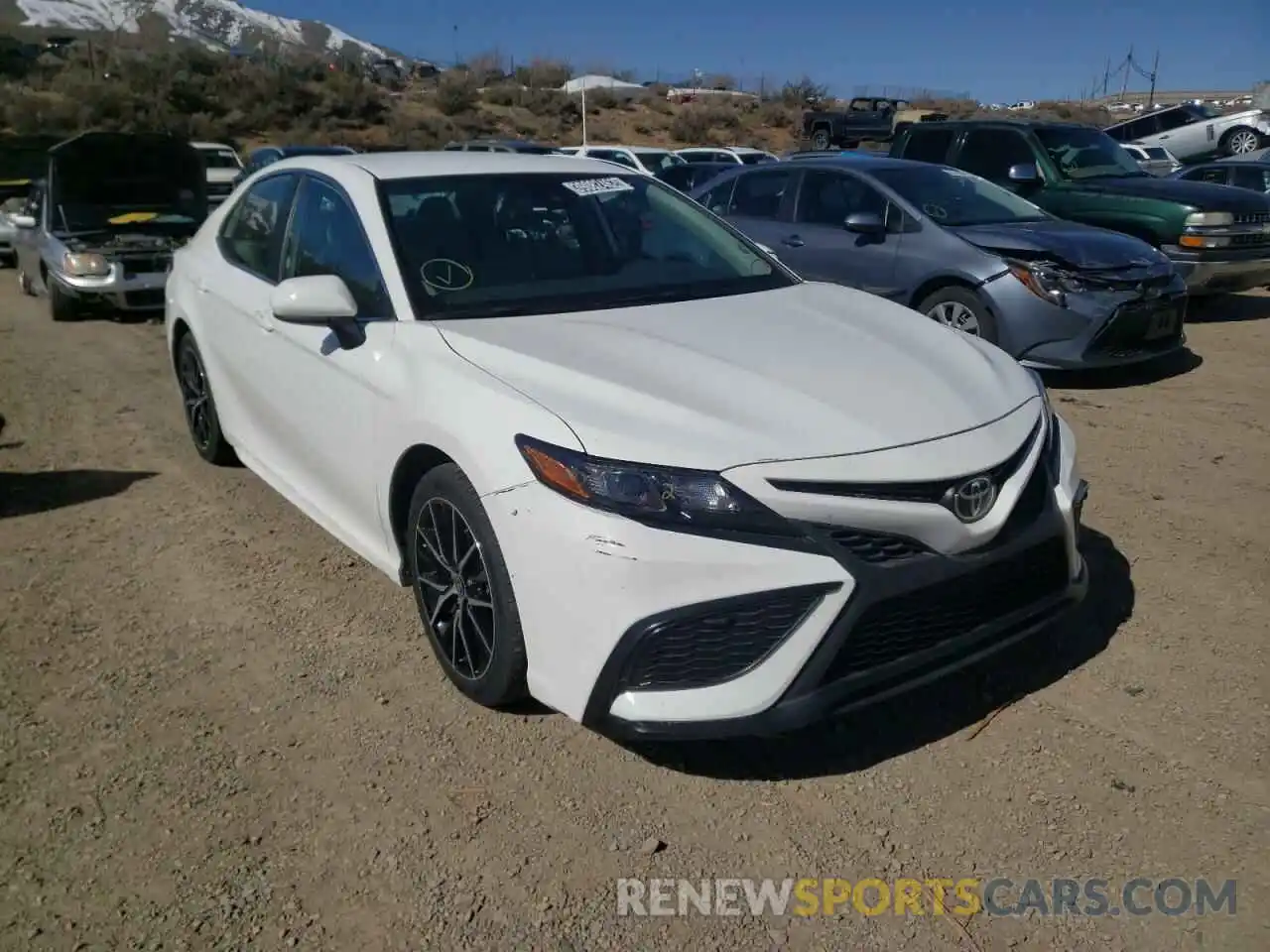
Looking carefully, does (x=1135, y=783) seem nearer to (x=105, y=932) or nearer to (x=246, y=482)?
(x=105, y=932)

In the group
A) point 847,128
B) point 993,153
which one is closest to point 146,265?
point 993,153

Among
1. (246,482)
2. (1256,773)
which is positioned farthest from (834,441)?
(246,482)

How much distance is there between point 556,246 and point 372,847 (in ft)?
7.15

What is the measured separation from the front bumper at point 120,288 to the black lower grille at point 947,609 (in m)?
8.76

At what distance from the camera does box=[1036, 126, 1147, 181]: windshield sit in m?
10.2

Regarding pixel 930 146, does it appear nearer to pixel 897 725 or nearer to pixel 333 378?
pixel 333 378

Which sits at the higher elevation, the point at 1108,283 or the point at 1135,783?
the point at 1108,283

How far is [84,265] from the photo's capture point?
9828 mm

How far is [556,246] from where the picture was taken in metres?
3.99

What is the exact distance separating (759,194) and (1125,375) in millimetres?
3041

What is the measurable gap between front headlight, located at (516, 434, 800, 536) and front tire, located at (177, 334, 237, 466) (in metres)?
3.10

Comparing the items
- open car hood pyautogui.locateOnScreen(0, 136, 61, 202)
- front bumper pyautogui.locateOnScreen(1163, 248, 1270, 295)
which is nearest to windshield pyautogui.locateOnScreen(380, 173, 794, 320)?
front bumper pyautogui.locateOnScreen(1163, 248, 1270, 295)

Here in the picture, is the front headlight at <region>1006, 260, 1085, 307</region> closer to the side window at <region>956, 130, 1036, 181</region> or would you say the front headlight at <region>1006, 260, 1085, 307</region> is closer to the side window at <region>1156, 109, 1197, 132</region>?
the side window at <region>956, 130, 1036, 181</region>

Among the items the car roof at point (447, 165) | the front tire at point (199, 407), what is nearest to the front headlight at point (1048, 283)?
the car roof at point (447, 165)
